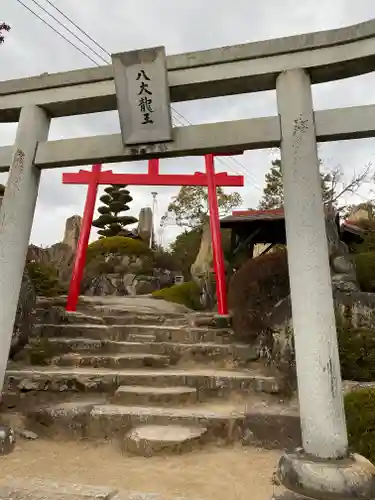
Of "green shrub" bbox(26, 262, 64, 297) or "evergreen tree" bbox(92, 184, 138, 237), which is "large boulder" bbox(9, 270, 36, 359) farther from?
"evergreen tree" bbox(92, 184, 138, 237)

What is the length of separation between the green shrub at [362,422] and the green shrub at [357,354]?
1196 mm

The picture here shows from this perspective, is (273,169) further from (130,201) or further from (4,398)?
(4,398)

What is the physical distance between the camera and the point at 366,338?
543 centimetres

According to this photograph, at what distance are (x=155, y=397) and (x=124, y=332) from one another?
2495mm

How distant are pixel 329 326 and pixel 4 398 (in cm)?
422

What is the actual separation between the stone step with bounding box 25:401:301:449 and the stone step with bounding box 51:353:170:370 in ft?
4.35

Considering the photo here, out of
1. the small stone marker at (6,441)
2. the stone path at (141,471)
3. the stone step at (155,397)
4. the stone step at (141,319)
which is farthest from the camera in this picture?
the stone step at (141,319)

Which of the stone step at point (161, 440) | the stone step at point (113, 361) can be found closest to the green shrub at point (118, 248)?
the stone step at point (113, 361)

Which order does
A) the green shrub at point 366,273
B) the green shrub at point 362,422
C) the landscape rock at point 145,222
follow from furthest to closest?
the landscape rock at point 145,222
the green shrub at point 366,273
the green shrub at point 362,422

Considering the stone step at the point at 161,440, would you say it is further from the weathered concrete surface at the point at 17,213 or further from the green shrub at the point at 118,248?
the green shrub at the point at 118,248

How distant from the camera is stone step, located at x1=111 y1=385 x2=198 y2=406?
5066 mm

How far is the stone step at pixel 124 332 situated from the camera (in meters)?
7.36

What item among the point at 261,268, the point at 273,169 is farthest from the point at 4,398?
the point at 273,169

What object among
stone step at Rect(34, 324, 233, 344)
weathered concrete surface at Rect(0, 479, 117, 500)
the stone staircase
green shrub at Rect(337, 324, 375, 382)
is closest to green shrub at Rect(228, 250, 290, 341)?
the stone staircase
